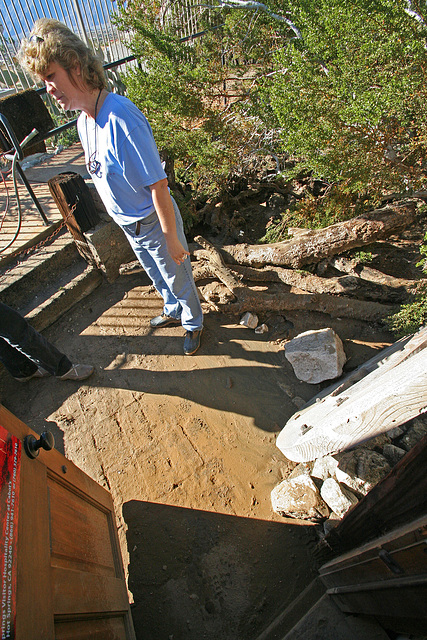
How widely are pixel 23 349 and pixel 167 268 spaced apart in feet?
4.63

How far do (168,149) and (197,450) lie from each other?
155 inches

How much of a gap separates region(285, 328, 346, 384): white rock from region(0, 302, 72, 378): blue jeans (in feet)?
7.57

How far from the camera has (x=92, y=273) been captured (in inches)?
164

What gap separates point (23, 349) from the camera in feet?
9.12

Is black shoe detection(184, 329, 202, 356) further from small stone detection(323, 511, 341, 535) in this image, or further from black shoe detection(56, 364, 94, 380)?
small stone detection(323, 511, 341, 535)

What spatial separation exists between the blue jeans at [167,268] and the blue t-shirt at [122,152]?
8.0 inches

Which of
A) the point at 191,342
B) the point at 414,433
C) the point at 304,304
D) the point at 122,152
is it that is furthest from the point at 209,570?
the point at 122,152

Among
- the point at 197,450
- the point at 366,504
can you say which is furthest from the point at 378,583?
the point at 197,450

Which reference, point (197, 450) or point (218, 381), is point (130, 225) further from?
point (197, 450)

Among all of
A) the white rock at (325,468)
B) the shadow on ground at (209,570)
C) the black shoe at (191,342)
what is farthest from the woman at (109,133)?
the shadow on ground at (209,570)

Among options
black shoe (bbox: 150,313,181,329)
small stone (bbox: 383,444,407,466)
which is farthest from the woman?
small stone (bbox: 383,444,407,466)

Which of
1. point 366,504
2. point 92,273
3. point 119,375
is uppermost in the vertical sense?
point 92,273

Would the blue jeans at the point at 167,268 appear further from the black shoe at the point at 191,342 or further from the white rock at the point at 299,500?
the white rock at the point at 299,500

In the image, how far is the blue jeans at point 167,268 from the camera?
2.57 metres
